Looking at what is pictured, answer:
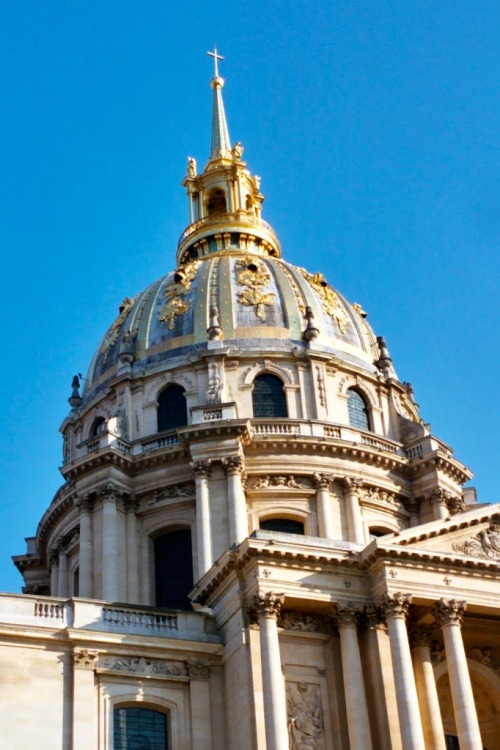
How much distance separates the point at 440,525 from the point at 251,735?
8974 mm

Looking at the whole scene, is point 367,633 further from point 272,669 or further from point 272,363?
point 272,363

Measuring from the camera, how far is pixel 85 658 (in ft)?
116

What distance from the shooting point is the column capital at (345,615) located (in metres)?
36.3

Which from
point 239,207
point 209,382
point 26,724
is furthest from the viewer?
point 239,207

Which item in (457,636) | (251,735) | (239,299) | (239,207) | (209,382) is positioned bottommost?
(251,735)

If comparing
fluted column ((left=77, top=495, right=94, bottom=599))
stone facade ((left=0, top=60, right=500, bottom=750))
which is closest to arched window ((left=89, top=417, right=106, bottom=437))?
stone facade ((left=0, top=60, right=500, bottom=750))

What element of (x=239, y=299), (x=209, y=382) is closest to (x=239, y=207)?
(x=239, y=299)

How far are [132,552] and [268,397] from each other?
30.9ft

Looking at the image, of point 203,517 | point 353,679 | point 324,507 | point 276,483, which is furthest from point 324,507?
point 353,679

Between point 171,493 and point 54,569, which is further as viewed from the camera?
point 54,569

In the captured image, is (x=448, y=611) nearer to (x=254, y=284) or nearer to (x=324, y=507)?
(x=324, y=507)

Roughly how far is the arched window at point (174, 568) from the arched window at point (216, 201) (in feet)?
75.3

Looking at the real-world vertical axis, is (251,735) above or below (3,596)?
below

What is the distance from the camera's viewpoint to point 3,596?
36.2m
